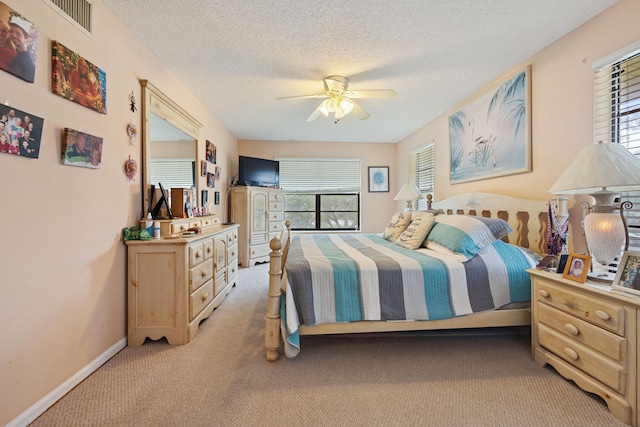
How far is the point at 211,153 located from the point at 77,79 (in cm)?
221

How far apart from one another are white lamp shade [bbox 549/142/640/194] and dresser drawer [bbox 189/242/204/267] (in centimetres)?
261

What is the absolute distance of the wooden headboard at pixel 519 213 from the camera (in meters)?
2.19

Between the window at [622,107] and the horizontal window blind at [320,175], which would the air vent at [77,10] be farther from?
the horizontal window blind at [320,175]

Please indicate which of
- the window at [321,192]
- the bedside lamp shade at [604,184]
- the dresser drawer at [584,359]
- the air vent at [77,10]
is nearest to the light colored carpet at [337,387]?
the dresser drawer at [584,359]

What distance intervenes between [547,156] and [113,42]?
11.5 feet

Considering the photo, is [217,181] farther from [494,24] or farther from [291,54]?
[494,24]

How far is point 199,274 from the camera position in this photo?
90.6 inches

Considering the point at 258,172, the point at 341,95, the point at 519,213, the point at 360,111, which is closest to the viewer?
the point at 519,213

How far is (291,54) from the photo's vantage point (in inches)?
91.3

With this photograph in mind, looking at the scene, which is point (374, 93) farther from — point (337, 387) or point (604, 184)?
point (337, 387)

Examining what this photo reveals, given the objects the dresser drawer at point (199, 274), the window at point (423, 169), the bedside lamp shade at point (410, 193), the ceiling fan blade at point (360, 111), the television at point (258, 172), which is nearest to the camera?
the dresser drawer at point (199, 274)

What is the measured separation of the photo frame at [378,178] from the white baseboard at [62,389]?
4719mm

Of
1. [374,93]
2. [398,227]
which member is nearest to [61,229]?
[374,93]

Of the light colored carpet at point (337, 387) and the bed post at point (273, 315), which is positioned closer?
the light colored carpet at point (337, 387)
